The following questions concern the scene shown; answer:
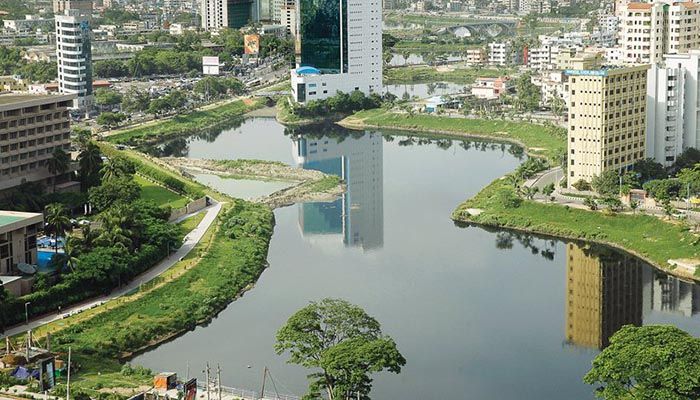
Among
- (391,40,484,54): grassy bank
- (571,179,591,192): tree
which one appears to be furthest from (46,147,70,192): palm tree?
(391,40,484,54): grassy bank

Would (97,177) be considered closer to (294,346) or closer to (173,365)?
(173,365)

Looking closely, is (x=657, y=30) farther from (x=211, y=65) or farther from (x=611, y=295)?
(x=211, y=65)

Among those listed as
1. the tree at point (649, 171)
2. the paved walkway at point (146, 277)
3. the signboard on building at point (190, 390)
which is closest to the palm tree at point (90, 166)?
the paved walkway at point (146, 277)

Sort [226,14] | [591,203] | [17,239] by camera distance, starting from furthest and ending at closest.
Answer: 1. [226,14]
2. [591,203]
3. [17,239]

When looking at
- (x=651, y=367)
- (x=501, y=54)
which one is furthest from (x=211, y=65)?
(x=651, y=367)

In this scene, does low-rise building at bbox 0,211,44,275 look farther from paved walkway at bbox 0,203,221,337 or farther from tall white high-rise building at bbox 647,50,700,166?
tall white high-rise building at bbox 647,50,700,166
